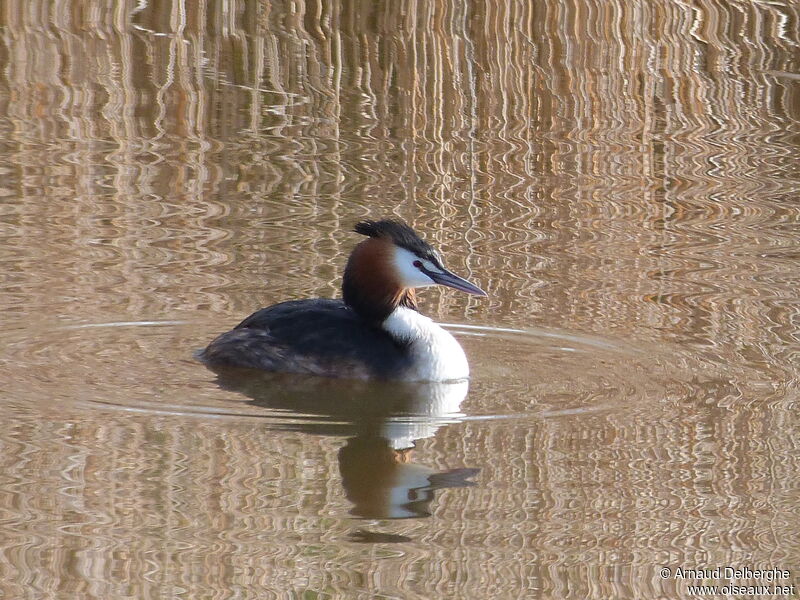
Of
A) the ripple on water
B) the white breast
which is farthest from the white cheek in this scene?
the ripple on water

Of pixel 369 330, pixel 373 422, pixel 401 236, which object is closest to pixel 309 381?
pixel 369 330

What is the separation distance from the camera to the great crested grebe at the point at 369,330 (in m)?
8.25

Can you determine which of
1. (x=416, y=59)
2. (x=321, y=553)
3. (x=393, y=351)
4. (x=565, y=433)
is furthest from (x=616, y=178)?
(x=321, y=553)

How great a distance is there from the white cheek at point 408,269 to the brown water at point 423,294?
0.49 m

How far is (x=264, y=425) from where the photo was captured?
7371mm

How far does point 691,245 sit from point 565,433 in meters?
3.65

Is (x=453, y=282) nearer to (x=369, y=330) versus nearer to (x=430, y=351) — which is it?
(x=430, y=351)

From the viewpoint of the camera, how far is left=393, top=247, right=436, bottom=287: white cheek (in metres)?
8.39

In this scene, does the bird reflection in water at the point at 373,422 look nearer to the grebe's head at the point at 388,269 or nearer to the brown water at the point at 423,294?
the brown water at the point at 423,294

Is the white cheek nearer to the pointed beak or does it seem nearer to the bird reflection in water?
the pointed beak

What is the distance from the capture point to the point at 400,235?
8.39 metres

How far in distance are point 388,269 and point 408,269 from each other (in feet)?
0.33

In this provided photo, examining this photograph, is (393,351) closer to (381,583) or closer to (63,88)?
(381,583)

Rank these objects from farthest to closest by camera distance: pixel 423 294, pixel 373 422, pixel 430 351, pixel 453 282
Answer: pixel 423 294 → pixel 453 282 → pixel 430 351 → pixel 373 422
